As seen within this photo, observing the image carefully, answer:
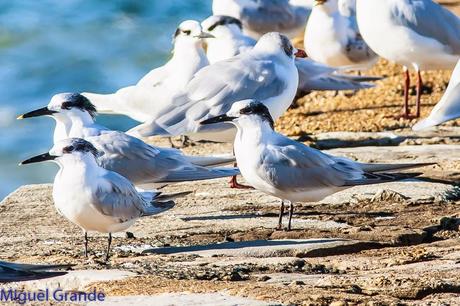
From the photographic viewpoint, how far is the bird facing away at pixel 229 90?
7848 mm

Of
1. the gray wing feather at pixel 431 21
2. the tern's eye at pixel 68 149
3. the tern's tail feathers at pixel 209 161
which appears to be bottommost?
the tern's tail feathers at pixel 209 161

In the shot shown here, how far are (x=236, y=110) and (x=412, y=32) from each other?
357 centimetres

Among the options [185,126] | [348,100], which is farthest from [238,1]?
[185,126]

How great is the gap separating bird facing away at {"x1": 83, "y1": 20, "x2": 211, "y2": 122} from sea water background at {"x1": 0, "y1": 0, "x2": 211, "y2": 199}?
12.6ft

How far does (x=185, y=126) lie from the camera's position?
7863mm

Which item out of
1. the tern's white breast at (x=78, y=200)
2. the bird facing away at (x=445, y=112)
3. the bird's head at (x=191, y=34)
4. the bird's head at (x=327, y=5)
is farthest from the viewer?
the bird's head at (x=327, y=5)

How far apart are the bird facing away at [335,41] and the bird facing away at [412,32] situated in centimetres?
109

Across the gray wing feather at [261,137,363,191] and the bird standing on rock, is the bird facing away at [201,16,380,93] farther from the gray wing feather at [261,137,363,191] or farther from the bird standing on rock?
the gray wing feather at [261,137,363,191]

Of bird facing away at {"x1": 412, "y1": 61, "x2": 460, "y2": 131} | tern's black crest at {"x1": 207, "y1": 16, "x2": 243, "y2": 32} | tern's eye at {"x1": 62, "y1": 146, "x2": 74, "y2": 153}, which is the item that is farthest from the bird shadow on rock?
tern's black crest at {"x1": 207, "y1": 16, "x2": 243, "y2": 32}

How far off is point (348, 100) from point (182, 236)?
4.63 meters

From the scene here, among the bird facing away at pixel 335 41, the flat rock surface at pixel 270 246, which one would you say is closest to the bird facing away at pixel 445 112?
the flat rock surface at pixel 270 246

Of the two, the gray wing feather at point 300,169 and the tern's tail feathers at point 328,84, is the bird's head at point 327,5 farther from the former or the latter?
the gray wing feather at point 300,169

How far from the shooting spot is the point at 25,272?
17.1ft

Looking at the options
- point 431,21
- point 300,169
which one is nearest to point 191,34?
point 431,21
